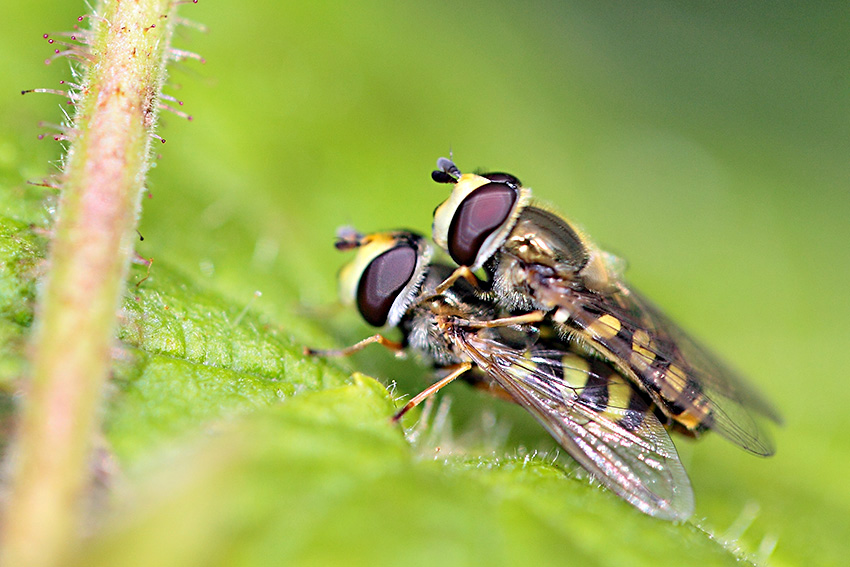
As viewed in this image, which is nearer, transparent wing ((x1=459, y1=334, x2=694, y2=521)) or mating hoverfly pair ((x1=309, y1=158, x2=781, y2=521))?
transparent wing ((x1=459, y1=334, x2=694, y2=521))

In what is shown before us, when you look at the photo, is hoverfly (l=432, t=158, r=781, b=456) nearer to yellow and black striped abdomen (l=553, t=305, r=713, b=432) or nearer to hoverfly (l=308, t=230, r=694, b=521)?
yellow and black striped abdomen (l=553, t=305, r=713, b=432)

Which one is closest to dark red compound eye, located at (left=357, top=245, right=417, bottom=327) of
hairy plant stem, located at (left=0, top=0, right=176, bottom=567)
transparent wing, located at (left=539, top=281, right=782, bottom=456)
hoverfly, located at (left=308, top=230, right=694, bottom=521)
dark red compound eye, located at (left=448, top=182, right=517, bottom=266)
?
hoverfly, located at (left=308, top=230, right=694, bottom=521)

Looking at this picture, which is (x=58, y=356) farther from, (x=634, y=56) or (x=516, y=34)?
(x=634, y=56)

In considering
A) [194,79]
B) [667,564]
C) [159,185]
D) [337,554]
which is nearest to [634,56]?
[194,79]

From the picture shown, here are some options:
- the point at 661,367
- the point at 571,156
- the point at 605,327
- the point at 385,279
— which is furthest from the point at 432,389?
the point at 571,156

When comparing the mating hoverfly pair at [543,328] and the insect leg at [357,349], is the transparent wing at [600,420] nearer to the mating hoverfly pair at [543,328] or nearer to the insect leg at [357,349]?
the mating hoverfly pair at [543,328]
